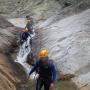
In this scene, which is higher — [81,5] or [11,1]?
[81,5]

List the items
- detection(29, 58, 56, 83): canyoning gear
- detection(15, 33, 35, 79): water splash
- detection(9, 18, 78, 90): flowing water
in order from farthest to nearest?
detection(15, 33, 35, 79): water splash → detection(9, 18, 78, 90): flowing water → detection(29, 58, 56, 83): canyoning gear

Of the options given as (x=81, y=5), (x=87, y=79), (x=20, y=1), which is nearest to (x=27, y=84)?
(x=87, y=79)

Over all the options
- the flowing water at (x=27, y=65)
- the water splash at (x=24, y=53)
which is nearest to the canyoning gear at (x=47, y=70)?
the flowing water at (x=27, y=65)

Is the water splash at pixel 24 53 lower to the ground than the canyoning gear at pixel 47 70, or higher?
lower

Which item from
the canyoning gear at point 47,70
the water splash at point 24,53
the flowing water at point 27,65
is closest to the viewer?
the canyoning gear at point 47,70

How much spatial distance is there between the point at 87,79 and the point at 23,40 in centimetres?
832

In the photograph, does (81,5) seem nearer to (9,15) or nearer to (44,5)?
(44,5)

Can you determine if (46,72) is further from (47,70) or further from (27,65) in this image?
(27,65)

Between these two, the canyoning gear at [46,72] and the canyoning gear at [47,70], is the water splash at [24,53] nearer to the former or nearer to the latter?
the canyoning gear at [46,72]

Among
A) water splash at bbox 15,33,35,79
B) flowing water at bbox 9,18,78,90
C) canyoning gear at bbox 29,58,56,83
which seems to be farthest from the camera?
water splash at bbox 15,33,35,79

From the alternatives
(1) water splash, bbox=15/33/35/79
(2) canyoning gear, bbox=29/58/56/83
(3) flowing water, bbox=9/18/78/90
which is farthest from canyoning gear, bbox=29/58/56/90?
(1) water splash, bbox=15/33/35/79

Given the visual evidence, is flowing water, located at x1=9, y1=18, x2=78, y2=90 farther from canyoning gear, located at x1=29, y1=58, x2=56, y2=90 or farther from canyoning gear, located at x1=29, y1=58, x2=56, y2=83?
canyoning gear, located at x1=29, y1=58, x2=56, y2=83

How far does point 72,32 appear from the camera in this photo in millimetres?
21141

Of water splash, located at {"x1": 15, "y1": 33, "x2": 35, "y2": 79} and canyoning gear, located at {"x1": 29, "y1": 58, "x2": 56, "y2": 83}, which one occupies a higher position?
canyoning gear, located at {"x1": 29, "y1": 58, "x2": 56, "y2": 83}
